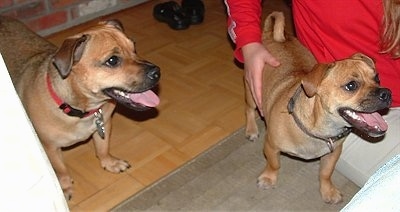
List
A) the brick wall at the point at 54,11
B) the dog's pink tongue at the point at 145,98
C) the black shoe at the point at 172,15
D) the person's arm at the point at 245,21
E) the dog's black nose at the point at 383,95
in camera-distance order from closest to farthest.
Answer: the dog's black nose at the point at 383,95 < the dog's pink tongue at the point at 145,98 < the person's arm at the point at 245,21 < the brick wall at the point at 54,11 < the black shoe at the point at 172,15

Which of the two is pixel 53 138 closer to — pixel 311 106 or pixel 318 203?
pixel 311 106

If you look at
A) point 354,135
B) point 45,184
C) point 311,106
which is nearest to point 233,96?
point 354,135

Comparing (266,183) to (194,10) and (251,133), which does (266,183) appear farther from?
(194,10)

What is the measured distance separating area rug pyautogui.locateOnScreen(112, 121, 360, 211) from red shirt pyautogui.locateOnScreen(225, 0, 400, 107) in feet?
1.58

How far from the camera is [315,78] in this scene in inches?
62.0

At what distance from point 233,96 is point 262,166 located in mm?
569

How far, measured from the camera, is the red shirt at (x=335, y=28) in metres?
1.80

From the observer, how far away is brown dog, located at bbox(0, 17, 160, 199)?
1.72m

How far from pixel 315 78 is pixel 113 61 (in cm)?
69

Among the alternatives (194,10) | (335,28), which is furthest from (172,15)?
(335,28)

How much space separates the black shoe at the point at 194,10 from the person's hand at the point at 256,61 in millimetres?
1427

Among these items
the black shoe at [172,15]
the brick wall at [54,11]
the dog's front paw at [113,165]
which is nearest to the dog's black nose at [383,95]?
the dog's front paw at [113,165]

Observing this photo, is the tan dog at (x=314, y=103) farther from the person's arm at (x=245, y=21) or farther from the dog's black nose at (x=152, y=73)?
the dog's black nose at (x=152, y=73)

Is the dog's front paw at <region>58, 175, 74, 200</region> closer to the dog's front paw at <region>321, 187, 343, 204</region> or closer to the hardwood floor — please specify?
the hardwood floor
